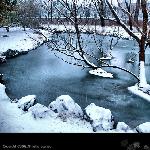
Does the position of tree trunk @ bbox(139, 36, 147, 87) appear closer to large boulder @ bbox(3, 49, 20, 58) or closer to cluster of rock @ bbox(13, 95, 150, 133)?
cluster of rock @ bbox(13, 95, 150, 133)

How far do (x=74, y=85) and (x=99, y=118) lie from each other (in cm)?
444

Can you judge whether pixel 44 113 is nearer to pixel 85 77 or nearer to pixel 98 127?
pixel 98 127

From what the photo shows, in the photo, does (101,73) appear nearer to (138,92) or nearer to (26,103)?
(138,92)

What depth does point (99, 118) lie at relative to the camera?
21.3ft

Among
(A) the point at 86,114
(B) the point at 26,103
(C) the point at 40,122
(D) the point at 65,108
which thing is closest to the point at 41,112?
(C) the point at 40,122

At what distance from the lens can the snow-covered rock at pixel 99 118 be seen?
6.20 meters

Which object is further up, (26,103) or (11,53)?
(11,53)

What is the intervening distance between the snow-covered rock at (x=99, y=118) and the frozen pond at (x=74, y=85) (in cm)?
87

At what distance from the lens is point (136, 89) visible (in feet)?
32.1

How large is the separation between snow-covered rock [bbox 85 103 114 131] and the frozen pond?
87 centimetres

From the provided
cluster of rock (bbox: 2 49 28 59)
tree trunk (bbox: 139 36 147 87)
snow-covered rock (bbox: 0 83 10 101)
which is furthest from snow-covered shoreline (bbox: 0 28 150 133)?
cluster of rock (bbox: 2 49 28 59)

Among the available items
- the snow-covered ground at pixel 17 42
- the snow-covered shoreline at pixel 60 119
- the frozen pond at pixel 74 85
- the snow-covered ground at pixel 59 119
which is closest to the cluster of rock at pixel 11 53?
the snow-covered ground at pixel 17 42
